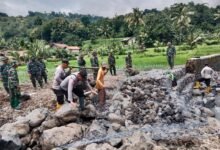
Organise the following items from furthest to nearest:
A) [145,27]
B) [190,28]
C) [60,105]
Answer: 1. [190,28]
2. [145,27]
3. [60,105]

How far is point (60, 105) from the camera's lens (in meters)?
13.0

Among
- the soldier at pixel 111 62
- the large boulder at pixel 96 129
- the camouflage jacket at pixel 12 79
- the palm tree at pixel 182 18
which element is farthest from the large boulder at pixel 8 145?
the palm tree at pixel 182 18

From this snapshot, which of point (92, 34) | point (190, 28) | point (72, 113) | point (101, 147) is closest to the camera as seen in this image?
point (101, 147)

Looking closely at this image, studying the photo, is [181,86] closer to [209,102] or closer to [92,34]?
[209,102]

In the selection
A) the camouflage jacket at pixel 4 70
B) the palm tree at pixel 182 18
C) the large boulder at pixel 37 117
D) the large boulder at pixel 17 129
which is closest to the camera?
the large boulder at pixel 17 129

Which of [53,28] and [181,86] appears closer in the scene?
[181,86]

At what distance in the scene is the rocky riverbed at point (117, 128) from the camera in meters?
11.3

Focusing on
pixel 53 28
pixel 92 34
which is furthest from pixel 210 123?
pixel 53 28

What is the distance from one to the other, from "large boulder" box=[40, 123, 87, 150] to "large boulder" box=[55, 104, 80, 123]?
0.92 ft

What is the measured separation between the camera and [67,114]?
1215 cm

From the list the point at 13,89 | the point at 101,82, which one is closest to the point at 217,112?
the point at 101,82

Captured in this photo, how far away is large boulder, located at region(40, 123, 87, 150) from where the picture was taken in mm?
11422

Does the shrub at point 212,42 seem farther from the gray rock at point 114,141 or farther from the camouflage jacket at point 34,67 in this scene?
the gray rock at point 114,141

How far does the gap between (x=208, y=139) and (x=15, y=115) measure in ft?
22.7
